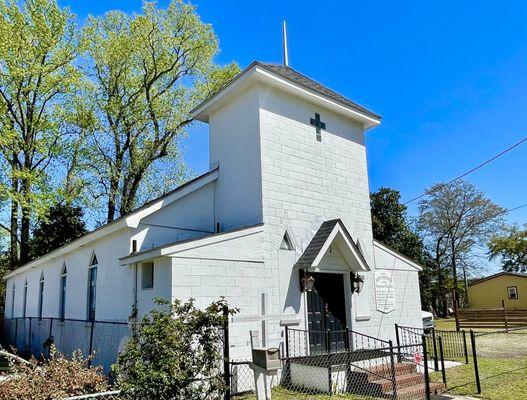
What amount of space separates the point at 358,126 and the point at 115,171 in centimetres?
1742

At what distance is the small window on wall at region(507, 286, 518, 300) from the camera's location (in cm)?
3894

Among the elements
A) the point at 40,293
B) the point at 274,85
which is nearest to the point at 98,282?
the point at 274,85

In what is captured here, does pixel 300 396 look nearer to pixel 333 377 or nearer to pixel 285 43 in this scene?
pixel 333 377

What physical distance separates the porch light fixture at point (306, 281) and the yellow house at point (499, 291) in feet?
114

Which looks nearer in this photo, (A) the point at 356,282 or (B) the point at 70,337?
(A) the point at 356,282

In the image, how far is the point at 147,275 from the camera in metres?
10.3

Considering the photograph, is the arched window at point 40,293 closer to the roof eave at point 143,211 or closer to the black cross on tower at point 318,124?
the roof eave at point 143,211

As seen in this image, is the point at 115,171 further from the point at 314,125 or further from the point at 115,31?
the point at 314,125

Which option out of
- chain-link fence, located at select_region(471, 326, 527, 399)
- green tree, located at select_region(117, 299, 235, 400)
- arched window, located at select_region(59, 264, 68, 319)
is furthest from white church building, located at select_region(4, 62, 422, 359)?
green tree, located at select_region(117, 299, 235, 400)

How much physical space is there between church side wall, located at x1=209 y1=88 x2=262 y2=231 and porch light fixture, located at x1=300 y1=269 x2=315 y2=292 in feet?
6.05

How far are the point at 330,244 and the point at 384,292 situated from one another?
3.14 metres

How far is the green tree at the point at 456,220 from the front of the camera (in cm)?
4256

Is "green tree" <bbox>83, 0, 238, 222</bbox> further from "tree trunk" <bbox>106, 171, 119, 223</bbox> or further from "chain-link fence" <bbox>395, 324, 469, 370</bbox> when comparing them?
"chain-link fence" <bbox>395, 324, 469, 370</bbox>

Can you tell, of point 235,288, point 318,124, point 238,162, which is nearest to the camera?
point 235,288
